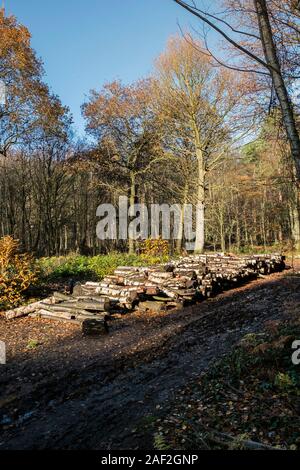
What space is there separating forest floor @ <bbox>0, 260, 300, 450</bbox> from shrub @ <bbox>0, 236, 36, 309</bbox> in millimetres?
1091

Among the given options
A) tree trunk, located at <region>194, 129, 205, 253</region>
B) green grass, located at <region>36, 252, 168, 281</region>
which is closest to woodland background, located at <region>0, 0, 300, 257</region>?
tree trunk, located at <region>194, 129, 205, 253</region>

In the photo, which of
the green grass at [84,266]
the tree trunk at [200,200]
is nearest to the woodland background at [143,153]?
the tree trunk at [200,200]

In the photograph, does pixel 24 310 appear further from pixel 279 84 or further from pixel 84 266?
pixel 279 84

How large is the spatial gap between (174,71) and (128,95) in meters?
4.80

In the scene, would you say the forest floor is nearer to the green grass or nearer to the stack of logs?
the stack of logs

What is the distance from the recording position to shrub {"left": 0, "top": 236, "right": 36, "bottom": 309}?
1112 centimetres

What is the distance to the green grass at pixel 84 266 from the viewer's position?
15.2 m

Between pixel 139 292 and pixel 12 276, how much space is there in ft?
12.5

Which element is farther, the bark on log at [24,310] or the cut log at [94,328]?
the bark on log at [24,310]

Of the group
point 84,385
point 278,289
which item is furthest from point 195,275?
point 84,385

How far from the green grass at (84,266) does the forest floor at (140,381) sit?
5033 millimetres

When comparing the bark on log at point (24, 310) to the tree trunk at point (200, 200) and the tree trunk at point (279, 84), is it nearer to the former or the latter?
the tree trunk at point (279, 84)

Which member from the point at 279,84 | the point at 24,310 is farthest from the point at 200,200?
the point at 279,84
